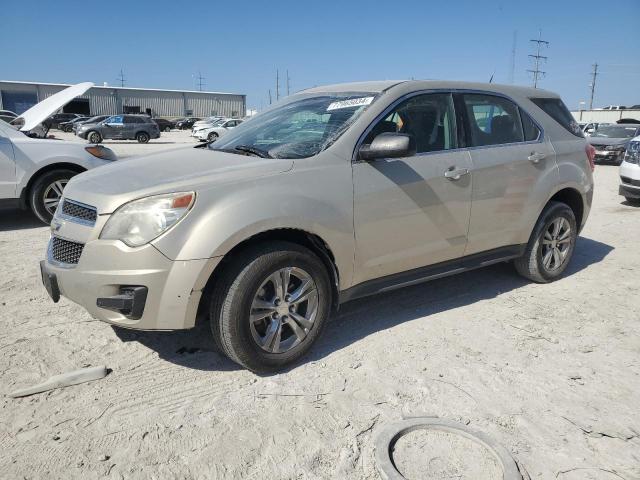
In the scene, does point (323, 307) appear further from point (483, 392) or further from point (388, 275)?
point (483, 392)

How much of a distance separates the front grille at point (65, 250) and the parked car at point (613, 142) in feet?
65.5

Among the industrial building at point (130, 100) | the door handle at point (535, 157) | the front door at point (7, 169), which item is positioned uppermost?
the industrial building at point (130, 100)

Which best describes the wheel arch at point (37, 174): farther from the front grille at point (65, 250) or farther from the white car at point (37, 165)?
the front grille at point (65, 250)

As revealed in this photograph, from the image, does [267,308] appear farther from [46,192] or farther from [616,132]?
[616,132]

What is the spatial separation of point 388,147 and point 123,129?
31.8 meters

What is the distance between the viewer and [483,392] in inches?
118

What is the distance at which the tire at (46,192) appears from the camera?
6.73m

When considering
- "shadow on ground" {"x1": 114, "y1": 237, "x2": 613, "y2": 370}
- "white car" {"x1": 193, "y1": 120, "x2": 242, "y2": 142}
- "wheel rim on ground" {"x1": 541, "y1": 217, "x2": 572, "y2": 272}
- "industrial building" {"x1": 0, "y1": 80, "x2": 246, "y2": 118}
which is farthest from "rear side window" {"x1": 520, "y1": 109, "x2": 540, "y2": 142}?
"industrial building" {"x1": 0, "y1": 80, "x2": 246, "y2": 118}

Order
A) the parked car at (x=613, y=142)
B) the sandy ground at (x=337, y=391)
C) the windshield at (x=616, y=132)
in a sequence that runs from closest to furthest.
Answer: the sandy ground at (x=337, y=391) < the parked car at (x=613, y=142) < the windshield at (x=616, y=132)

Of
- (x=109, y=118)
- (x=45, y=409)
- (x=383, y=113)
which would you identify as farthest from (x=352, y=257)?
(x=109, y=118)

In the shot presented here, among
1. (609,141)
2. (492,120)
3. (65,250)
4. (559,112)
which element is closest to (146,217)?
(65,250)

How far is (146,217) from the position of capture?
282 cm

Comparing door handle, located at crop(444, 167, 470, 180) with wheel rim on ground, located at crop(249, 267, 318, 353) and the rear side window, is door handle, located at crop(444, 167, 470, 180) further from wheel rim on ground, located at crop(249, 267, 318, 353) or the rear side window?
wheel rim on ground, located at crop(249, 267, 318, 353)

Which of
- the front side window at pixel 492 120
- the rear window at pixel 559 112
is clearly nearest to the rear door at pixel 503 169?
the front side window at pixel 492 120
